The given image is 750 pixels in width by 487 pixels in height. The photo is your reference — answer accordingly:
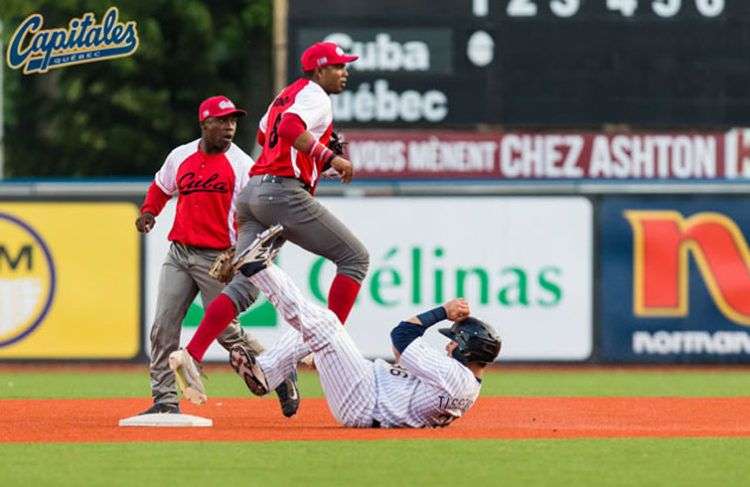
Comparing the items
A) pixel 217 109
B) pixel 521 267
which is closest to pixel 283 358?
pixel 217 109

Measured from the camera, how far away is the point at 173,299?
10.3 metres

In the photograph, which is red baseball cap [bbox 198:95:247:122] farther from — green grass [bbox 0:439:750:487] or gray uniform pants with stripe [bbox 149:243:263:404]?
green grass [bbox 0:439:750:487]

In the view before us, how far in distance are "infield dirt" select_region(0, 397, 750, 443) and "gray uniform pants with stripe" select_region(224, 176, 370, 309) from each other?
2.50 ft

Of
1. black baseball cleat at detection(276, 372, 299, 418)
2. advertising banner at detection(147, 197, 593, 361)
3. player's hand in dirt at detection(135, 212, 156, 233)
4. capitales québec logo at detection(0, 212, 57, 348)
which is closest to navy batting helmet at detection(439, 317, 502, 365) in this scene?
black baseball cleat at detection(276, 372, 299, 418)

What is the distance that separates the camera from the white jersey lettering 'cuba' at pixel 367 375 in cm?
968

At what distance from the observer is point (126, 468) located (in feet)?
27.2

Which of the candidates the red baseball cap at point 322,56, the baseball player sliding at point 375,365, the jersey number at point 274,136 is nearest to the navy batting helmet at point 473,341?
the baseball player sliding at point 375,365

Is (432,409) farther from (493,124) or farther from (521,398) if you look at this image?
(493,124)

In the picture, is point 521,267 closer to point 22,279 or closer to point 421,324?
point 22,279

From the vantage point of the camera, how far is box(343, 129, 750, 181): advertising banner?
15945 mm

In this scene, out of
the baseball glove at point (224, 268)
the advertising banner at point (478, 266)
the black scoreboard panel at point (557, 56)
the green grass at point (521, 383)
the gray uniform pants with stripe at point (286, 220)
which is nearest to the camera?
the baseball glove at point (224, 268)

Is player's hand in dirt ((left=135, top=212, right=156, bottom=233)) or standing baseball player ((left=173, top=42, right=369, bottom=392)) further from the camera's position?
player's hand in dirt ((left=135, top=212, right=156, bottom=233))

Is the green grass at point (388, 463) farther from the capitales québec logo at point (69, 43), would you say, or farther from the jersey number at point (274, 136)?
the capitales québec logo at point (69, 43)

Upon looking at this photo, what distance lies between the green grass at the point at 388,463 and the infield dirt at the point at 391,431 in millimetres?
384
